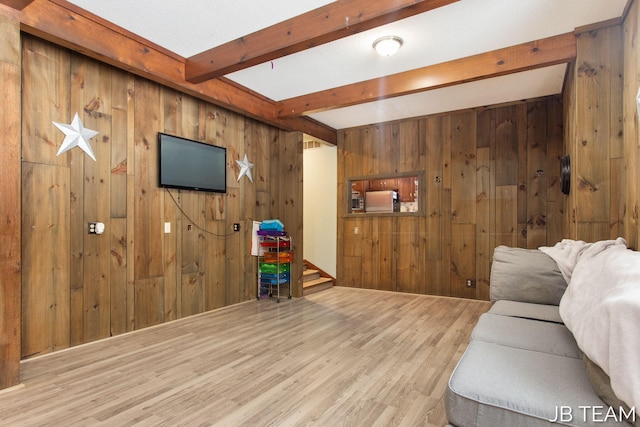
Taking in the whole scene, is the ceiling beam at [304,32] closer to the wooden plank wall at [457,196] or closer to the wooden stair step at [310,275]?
the wooden plank wall at [457,196]

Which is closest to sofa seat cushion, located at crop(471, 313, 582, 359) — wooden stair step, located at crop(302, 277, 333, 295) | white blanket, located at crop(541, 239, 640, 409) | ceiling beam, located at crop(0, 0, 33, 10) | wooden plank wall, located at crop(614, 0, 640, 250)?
white blanket, located at crop(541, 239, 640, 409)

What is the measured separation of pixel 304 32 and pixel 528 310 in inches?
106

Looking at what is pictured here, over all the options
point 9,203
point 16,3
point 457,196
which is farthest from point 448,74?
point 9,203

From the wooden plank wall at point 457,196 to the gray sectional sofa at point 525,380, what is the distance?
277cm

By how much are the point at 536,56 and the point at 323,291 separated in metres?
4.26

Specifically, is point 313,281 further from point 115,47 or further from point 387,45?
point 115,47

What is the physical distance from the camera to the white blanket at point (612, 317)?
104 centimetres

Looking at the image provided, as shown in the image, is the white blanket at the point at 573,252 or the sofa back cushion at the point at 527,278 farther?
the sofa back cushion at the point at 527,278

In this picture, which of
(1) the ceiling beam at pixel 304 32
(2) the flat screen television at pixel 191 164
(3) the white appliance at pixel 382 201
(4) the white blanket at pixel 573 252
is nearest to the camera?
(4) the white blanket at pixel 573 252

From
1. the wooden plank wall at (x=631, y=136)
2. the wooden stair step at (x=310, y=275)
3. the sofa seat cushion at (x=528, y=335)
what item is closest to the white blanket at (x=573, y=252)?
the wooden plank wall at (x=631, y=136)

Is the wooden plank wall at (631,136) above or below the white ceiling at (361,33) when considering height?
below

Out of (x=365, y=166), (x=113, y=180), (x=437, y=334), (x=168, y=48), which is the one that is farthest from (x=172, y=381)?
(x=365, y=166)

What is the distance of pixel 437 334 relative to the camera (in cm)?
338

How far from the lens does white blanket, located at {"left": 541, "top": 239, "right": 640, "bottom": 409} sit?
104cm
